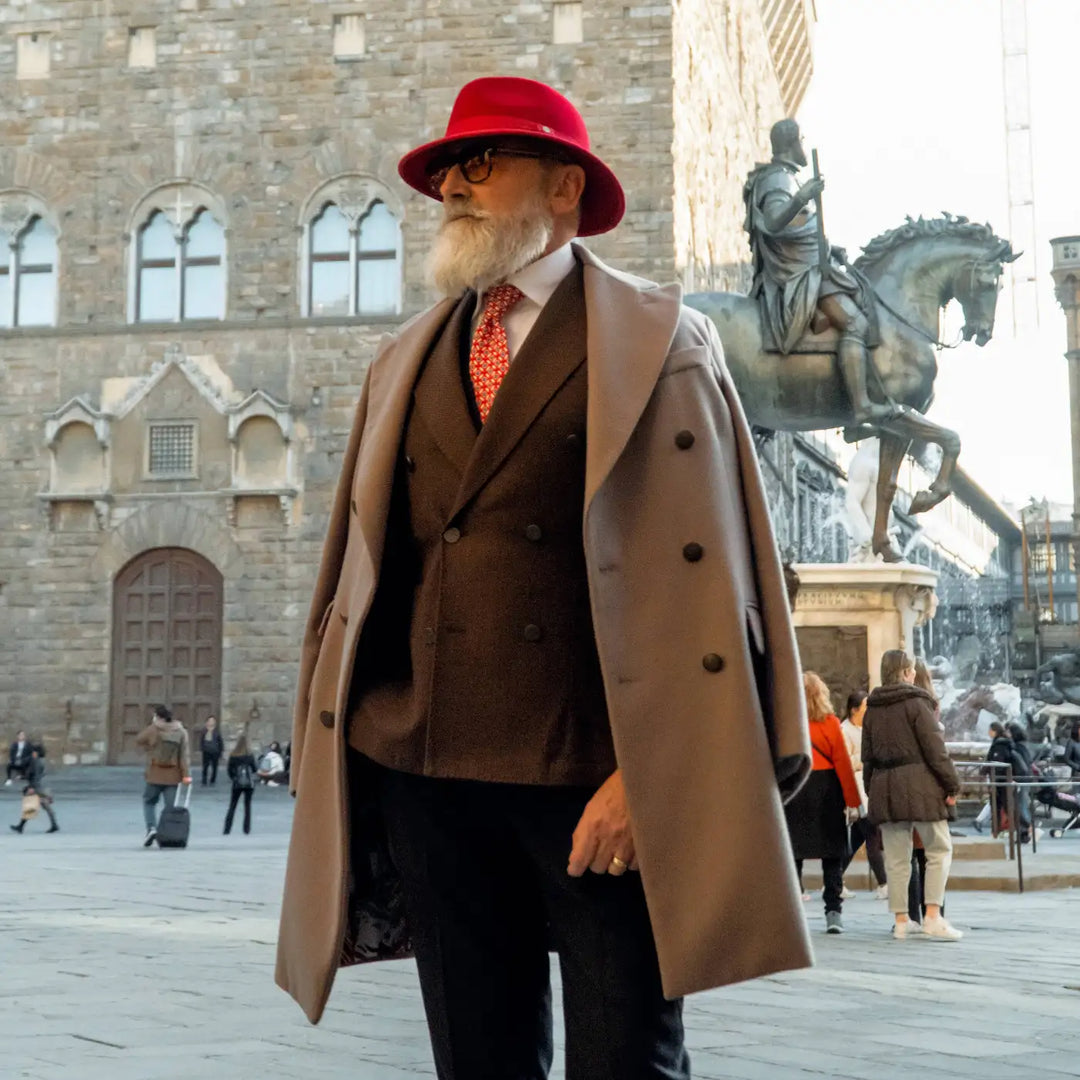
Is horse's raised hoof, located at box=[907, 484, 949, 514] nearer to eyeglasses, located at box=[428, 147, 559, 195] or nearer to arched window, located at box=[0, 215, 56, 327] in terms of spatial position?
eyeglasses, located at box=[428, 147, 559, 195]

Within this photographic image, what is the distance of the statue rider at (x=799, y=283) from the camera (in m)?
14.2

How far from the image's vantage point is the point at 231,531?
2772cm

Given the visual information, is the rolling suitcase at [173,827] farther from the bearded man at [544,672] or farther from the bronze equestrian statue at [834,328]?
the bearded man at [544,672]

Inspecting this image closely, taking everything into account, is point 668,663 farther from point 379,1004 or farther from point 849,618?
point 849,618

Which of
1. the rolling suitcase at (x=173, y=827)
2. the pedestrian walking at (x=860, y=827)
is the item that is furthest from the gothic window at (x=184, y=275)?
the pedestrian walking at (x=860, y=827)

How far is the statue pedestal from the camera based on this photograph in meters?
13.7

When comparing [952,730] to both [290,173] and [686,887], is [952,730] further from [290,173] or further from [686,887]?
[686,887]

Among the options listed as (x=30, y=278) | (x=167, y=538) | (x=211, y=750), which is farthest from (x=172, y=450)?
(x=211, y=750)

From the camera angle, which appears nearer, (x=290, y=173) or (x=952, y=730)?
(x=952, y=730)

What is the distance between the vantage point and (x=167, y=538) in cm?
2784

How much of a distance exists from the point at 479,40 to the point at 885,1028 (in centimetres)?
2481

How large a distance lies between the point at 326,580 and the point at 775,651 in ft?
2.37

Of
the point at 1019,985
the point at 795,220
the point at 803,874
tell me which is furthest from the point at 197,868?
the point at 1019,985

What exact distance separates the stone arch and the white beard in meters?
25.3
